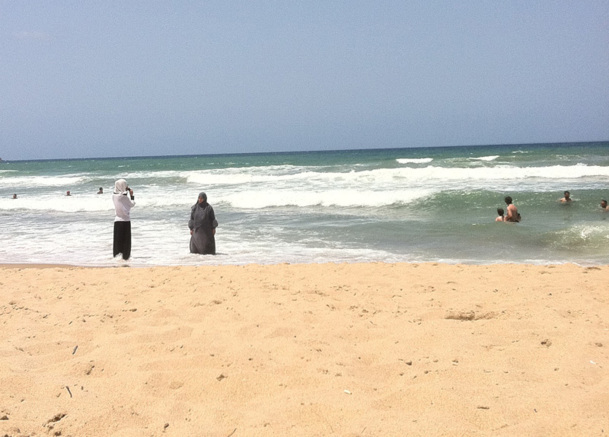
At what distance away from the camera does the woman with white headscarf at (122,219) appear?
9086mm

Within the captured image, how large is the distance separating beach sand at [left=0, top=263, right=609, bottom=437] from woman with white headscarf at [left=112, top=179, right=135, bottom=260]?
290cm

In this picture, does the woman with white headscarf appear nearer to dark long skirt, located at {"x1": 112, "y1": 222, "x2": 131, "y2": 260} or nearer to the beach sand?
dark long skirt, located at {"x1": 112, "y1": 222, "x2": 131, "y2": 260}

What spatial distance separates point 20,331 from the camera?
4.42 metres

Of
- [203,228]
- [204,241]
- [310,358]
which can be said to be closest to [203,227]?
[203,228]

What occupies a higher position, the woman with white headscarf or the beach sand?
the woman with white headscarf

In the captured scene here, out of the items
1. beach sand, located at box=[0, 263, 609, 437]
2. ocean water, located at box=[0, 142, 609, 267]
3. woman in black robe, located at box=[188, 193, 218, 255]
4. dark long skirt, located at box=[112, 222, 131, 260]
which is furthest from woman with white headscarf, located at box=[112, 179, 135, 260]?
beach sand, located at box=[0, 263, 609, 437]

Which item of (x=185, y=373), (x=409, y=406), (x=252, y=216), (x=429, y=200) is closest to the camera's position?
(x=409, y=406)

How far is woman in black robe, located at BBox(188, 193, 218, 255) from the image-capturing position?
9.46 meters

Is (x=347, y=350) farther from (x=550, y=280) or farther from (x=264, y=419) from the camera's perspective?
(x=550, y=280)

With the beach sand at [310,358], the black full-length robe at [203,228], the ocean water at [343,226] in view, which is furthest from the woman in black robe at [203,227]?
the beach sand at [310,358]

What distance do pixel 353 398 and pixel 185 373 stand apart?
1.13 metres

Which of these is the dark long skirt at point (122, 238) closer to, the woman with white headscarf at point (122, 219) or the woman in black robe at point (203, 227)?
the woman with white headscarf at point (122, 219)

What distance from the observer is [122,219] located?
9.21m

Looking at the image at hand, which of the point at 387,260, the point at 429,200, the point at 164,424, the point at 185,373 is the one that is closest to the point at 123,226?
the point at 387,260
